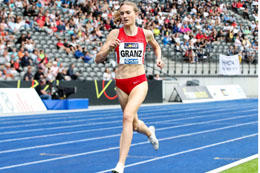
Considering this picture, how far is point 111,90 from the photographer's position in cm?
2130

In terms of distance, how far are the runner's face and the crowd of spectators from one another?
12.8 metres

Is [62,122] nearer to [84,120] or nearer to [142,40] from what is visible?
[84,120]

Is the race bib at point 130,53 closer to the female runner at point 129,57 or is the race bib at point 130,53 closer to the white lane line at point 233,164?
the female runner at point 129,57

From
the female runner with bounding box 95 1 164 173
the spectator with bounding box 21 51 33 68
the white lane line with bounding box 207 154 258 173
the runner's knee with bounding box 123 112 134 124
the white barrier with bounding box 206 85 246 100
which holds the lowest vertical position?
the white barrier with bounding box 206 85 246 100

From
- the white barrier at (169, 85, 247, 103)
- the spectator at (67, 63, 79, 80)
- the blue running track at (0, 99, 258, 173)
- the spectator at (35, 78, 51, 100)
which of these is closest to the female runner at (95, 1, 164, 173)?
the blue running track at (0, 99, 258, 173)

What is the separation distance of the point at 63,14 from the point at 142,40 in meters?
18.0

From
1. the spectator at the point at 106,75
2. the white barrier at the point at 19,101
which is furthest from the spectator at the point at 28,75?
the spectator at the point at 106,75

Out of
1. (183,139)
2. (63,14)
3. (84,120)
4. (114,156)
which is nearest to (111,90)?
(63,14)

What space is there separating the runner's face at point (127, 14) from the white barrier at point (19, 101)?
37.0 ft

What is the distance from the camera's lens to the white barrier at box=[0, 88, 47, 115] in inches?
650

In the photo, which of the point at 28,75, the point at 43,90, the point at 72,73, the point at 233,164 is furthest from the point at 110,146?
the point at 72,73

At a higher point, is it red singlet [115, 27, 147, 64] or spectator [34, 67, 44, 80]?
red singlet [115, 27, 147, 64]

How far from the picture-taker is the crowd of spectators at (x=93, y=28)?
63.4ft

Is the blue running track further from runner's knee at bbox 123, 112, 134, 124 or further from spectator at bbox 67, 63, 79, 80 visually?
spectator at bbox 67, 63, 79, 80
